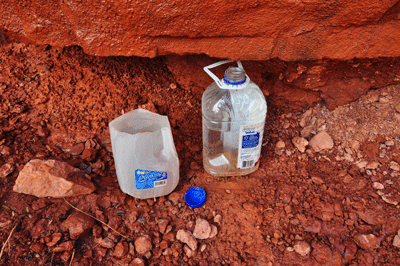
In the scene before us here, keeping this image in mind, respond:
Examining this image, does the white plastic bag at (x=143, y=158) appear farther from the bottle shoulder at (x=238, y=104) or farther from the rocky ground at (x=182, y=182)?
the bottle shoulder at (x=238, y=104)

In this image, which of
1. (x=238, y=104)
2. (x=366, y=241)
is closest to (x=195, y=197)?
(x=238, y=104)

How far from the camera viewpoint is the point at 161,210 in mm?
1435

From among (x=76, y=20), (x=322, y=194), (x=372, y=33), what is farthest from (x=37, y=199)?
(x=372, y=33)

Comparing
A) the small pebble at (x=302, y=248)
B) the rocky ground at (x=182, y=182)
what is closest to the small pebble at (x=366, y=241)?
the rocky ground at (x=182, y=182)

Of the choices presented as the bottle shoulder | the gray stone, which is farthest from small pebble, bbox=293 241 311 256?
the gray stone

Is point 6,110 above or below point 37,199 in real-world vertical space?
above

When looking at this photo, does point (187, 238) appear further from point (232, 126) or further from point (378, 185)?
point (378, 185)

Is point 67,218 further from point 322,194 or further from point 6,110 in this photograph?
point 322,194

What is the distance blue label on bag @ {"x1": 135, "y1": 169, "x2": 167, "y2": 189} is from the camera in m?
1.39

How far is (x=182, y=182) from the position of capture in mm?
1560

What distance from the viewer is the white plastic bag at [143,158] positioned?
4.40 ft

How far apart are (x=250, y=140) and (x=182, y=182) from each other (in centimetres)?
42

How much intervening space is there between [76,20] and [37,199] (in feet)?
2.65

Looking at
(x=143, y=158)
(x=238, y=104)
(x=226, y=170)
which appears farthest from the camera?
(x=226, y=170)
